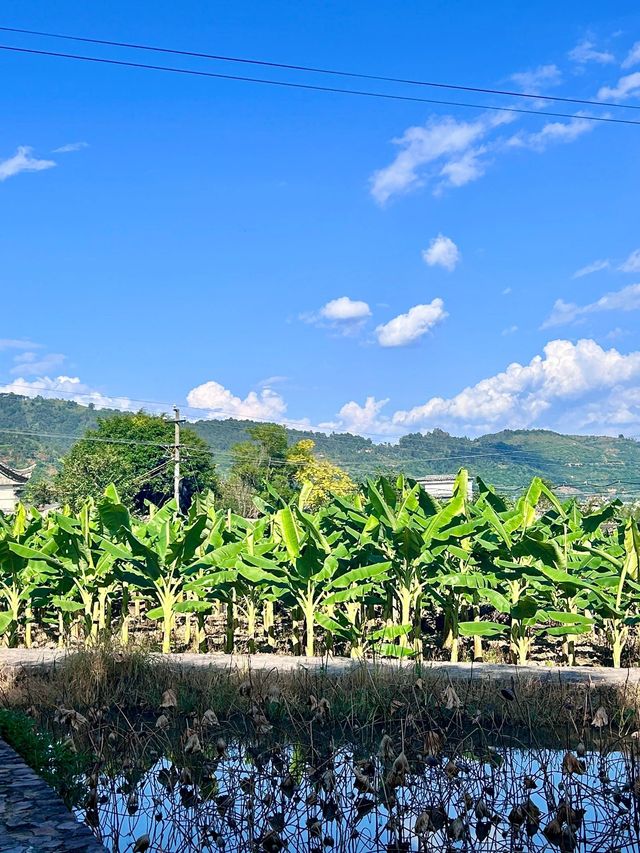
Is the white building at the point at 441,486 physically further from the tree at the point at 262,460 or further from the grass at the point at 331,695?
the tree at the point at 262,460

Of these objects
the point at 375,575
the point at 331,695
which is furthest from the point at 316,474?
the point at 331,695

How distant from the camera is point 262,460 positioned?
69.2m

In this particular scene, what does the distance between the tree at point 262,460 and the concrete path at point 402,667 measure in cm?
5085

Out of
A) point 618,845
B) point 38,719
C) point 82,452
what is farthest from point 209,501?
point 82,452

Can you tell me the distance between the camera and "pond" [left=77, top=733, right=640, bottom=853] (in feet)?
16.7

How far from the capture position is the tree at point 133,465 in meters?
53.8

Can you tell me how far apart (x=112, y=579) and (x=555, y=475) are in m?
99.4

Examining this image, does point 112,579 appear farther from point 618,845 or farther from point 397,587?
point 618,845

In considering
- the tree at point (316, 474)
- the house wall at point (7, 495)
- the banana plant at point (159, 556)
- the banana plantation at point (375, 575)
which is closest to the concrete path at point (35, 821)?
the banana plantation at point (375, 575)

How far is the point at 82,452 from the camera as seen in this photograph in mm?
61094

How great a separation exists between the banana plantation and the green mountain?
80.9 metres

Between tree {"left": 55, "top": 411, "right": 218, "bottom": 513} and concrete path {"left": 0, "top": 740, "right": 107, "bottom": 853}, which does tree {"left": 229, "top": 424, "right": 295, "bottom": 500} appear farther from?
concrete path {"left": 0, "top": 740, "right": 107, "bottom": 853}

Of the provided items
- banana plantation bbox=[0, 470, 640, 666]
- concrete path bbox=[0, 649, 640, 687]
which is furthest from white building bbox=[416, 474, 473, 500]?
concrete path bbox=[0, 649, 640, 687]

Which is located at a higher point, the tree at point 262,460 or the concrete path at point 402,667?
the tree at point 262,460
